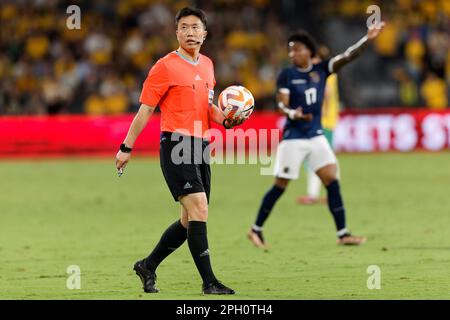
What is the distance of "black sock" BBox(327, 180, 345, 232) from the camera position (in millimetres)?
13336

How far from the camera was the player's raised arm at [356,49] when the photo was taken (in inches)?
483

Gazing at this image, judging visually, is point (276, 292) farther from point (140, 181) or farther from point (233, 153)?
point (233, 153)

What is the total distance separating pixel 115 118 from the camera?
87.5 feet

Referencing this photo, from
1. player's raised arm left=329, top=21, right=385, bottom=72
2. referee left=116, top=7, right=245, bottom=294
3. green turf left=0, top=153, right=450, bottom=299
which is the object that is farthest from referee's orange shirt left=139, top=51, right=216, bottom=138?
player's raised arm left=329, top=21, right=385, bottom=72

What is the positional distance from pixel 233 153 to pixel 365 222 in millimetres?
10884

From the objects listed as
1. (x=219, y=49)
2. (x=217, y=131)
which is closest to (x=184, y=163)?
(x=217, y=131)

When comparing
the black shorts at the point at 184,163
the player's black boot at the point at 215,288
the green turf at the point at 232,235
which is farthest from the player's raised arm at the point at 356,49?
the player's black boot at the point at 215,288

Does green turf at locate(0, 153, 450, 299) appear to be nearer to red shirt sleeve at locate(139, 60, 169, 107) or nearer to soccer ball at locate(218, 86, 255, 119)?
soccer ball at locate(218, 86, 255, 119)

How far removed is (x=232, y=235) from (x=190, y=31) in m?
5.12

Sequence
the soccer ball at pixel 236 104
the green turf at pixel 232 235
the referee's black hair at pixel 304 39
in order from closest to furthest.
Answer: the soccer ball at pixel 236 104
the green turf at pixel 232 235
the referee's black hair at pixel 304 39

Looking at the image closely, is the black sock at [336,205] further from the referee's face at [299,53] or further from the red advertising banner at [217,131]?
the red advertising banner at [217,131]

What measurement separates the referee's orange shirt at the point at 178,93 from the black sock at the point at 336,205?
155 inches

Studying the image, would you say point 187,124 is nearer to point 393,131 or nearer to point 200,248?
point 200,248

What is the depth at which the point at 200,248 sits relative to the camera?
31.6 feet
